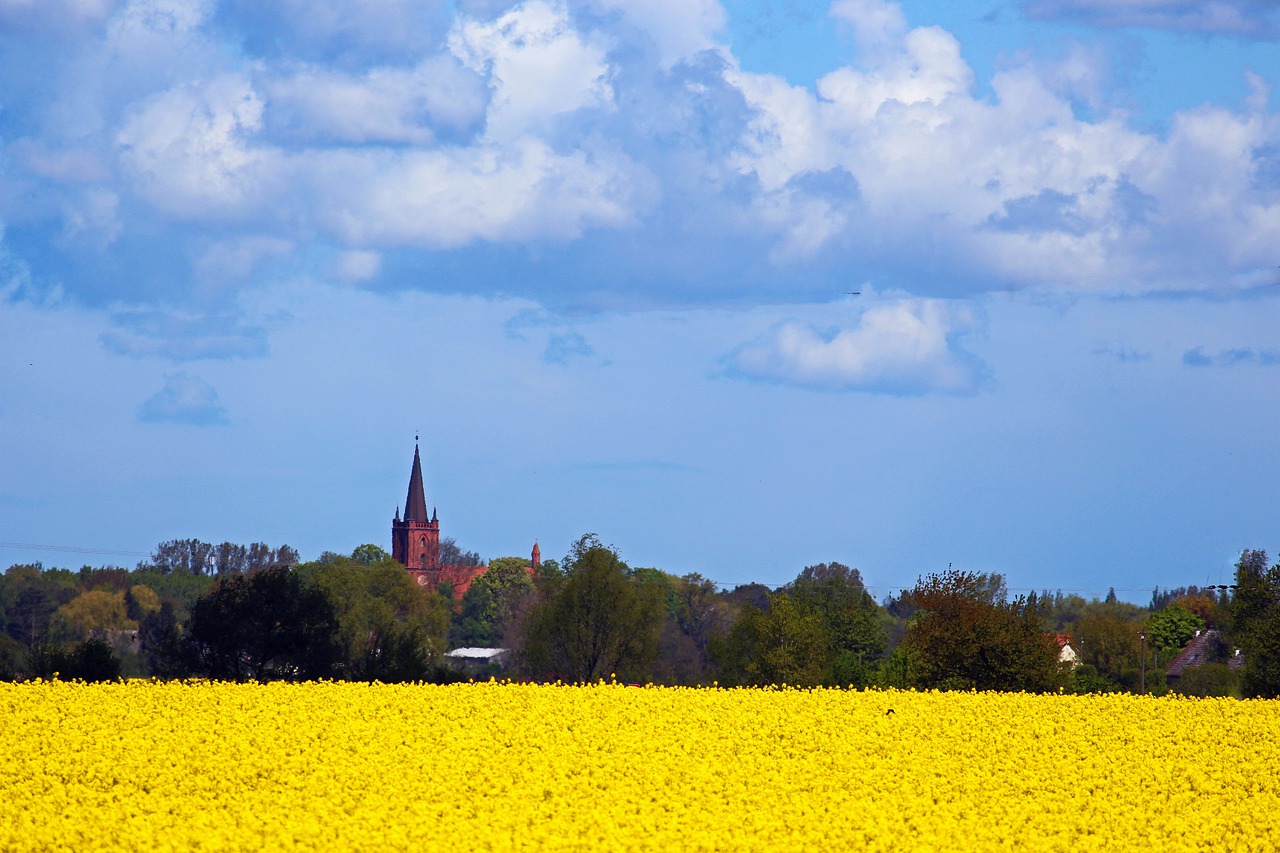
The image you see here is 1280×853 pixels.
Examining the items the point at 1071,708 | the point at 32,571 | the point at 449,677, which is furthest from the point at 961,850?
the point at 32,571

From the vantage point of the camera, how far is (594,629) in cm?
6144

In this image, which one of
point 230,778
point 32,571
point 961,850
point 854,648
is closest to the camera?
point 961,850

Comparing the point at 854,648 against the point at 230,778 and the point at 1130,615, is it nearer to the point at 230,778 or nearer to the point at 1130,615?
the point at 230,778

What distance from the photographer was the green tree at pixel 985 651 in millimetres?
42156

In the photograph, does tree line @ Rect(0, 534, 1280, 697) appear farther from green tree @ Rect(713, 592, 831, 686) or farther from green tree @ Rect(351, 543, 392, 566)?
green tree @ Rect(351, 543, 392, 566)

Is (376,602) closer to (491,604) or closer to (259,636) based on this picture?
(491,604)

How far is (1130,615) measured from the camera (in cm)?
16962

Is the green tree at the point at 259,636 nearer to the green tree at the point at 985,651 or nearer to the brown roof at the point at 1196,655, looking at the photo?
the green tree at the point at 985,651

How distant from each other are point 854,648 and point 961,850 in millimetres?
74710

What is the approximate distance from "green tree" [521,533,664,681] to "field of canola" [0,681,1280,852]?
32333 millimetres

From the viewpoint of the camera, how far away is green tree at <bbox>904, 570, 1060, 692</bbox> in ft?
138

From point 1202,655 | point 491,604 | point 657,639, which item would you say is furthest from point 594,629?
point 491,604

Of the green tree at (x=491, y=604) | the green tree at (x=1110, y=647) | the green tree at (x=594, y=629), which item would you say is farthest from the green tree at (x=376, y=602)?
the green tree at (x=1110, y=647)

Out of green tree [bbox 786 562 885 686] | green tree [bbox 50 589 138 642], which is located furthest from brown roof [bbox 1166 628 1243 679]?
green tree [bbox 50 589 138 642]
